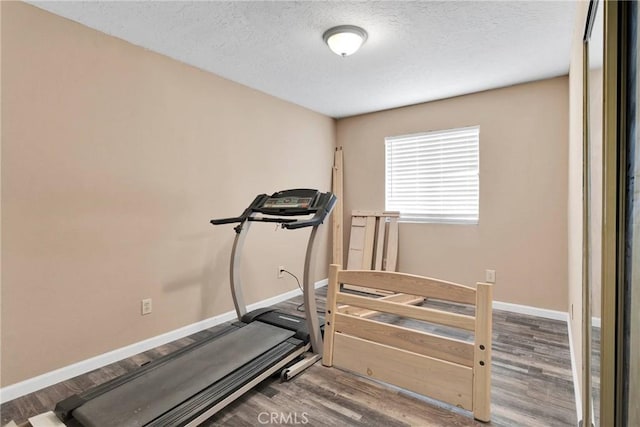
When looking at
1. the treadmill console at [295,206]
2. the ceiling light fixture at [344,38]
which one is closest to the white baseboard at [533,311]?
the treadmill console at [295,206]

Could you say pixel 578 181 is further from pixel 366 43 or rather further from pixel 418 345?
pixel 366 43

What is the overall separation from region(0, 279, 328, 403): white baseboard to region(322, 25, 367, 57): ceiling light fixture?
2.61 metres

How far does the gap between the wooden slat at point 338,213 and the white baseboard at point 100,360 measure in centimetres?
182

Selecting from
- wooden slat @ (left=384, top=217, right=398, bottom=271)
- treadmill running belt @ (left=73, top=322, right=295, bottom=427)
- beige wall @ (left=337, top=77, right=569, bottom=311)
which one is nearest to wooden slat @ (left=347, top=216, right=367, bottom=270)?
wooden slat @ (left=384, top=217, right=398, bottom=271)

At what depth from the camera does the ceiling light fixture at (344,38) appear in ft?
7.43

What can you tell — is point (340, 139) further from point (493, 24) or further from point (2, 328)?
point (2, 328)

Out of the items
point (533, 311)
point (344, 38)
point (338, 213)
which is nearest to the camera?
point (344, 38)

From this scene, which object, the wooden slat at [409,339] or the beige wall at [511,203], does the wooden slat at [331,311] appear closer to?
the wooden slat at [409,339]

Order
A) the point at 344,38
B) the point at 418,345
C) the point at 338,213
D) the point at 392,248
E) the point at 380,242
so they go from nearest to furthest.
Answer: the point at 418,345, the point at 344,38, the point at 392,248, the point at 380,242, the point at 338,213

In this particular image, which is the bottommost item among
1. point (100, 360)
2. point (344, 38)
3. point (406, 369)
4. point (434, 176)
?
point (100, 360)

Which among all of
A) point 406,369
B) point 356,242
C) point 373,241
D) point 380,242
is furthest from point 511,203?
point 406,369

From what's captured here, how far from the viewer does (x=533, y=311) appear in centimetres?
335

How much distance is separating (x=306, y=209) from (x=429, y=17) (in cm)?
155

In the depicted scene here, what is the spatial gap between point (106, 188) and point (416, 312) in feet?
7.50
